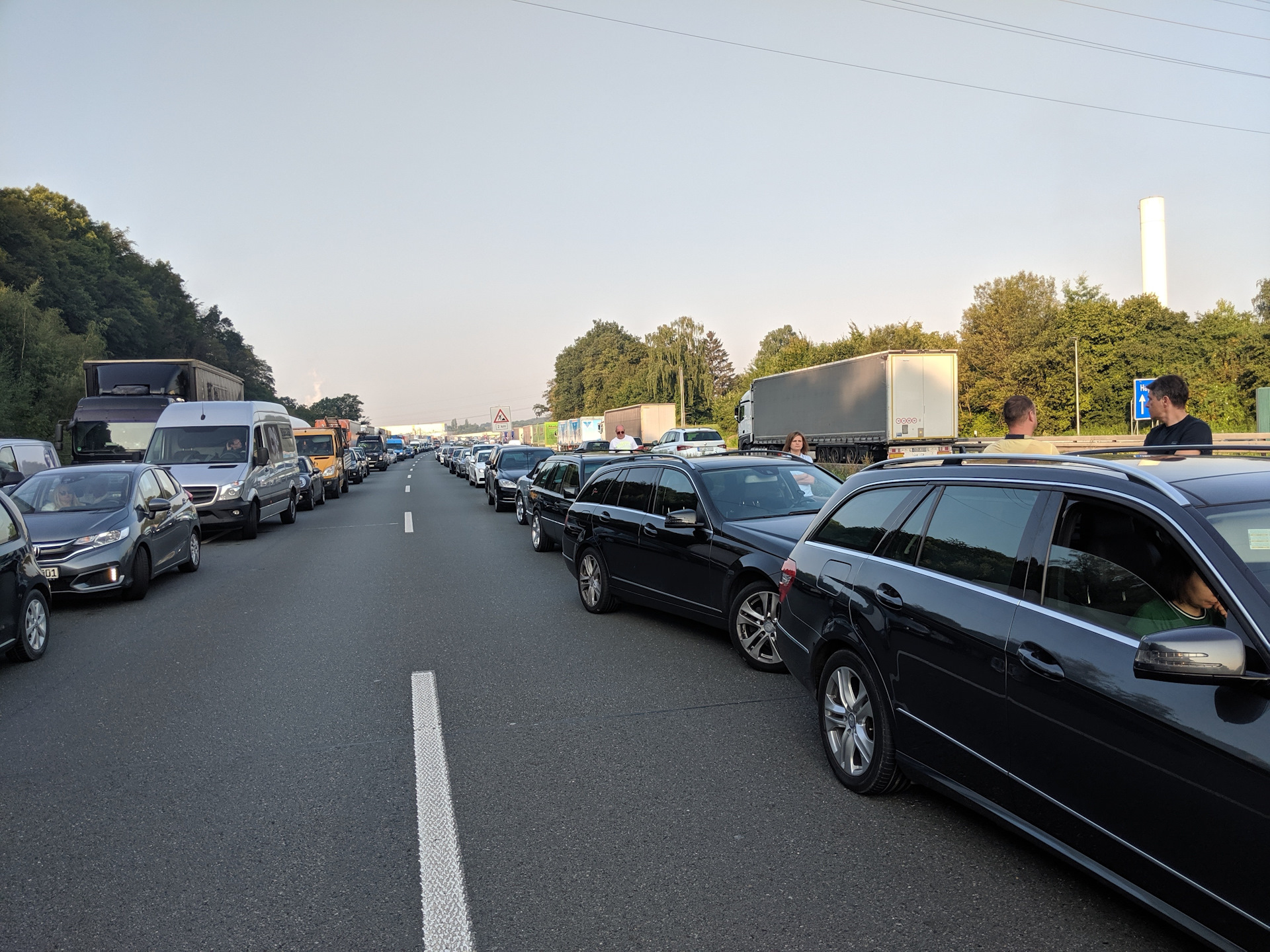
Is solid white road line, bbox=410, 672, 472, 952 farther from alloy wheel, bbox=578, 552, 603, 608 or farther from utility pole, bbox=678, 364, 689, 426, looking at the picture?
utility pole, bbox=678, 364, 689, 426

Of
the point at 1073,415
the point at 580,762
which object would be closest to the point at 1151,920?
the point at 580,762

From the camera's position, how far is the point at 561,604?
31.7ft

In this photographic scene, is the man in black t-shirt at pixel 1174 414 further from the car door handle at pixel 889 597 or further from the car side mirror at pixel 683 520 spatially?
the car side mirror at pixel 683 520

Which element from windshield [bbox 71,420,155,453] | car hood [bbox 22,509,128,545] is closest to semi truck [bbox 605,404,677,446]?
windshield [bbox 71,420,155,453]

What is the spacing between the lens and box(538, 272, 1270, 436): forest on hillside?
48594mm

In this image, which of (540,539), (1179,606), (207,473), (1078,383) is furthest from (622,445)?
(1078,383)

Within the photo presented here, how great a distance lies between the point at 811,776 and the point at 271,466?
1652cm

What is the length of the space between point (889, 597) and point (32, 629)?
6836 mm

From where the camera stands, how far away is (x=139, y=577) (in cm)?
1024

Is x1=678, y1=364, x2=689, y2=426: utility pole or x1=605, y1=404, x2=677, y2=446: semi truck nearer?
x1=605, y1=404, x2=677, y2=446: semi truck

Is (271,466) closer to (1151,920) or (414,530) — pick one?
(414,530)

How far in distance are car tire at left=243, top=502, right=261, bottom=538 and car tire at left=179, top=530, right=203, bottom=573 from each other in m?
3.98

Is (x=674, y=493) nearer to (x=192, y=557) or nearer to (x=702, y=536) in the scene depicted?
(x=702, y=536)

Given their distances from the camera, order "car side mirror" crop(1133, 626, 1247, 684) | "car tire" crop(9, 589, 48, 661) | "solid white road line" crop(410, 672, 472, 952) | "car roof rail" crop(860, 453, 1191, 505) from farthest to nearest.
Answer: "car tire" crop(9, 589, 48, 661), "solid white road line" crop(410, 672, 472, 952), "car roof rail" crop(860, 453, 1191, 505), "car side mirror" crop(1133, 626, 1247, 684)
